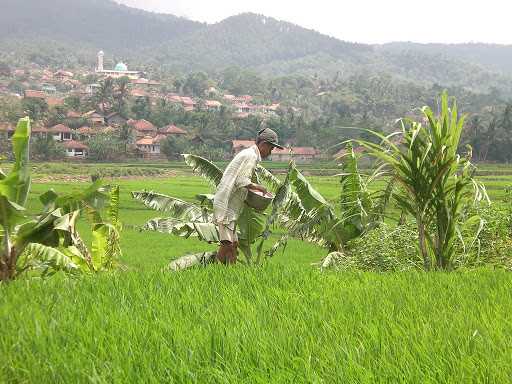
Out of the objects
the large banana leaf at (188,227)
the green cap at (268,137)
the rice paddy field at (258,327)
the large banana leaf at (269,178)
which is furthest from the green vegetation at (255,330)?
the large banana leaf at (269,178)

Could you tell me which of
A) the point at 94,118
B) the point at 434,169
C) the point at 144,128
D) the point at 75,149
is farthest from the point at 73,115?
the point at 434,169

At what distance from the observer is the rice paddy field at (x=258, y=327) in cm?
216

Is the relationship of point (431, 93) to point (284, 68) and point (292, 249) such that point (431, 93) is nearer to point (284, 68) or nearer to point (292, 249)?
point (292, 249)

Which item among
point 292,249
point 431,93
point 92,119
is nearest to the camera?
point 292,249

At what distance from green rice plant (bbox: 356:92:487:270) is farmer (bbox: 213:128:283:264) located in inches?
29.3

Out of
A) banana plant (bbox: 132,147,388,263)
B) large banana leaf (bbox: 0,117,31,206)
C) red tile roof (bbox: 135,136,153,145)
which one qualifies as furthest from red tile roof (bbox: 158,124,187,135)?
large banana leaf (bbox: 0,117,31,206)

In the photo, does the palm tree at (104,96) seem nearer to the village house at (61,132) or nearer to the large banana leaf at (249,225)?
Answer: the village house at (61,132)

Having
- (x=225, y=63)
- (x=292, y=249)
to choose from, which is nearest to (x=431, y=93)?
(x=292, y=249)

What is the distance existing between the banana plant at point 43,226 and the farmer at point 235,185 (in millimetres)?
1256

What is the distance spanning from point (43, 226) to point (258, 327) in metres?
3.24

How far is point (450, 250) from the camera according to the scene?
504cm

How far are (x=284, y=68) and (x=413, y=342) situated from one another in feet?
584

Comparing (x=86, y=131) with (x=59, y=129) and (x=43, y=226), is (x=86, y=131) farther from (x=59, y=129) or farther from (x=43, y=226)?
(x=43, y=226)

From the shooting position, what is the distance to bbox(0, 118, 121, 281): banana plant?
489 centimetres
